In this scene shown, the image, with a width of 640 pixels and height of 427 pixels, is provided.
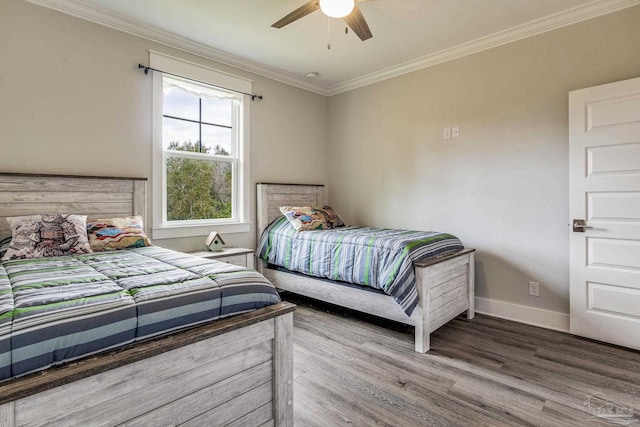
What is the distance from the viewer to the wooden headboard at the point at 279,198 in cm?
388

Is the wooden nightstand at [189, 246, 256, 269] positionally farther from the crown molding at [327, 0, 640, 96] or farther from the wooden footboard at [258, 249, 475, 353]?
the crown molding at [327, 0, 640, 96]

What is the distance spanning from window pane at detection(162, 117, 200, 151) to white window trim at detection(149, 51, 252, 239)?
126 mm

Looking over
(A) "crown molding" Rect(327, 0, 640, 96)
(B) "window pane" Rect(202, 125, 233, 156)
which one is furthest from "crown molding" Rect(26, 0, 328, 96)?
(A) "crown molding" Rect(327, 0, 640, 96)

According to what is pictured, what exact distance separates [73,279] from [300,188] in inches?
119

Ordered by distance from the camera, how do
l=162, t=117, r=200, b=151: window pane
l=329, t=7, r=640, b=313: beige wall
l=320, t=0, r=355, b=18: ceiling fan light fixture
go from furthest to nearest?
1. l=162, t=117, r=200, b=151: window pane
2. l=329, t=7, r=640, b=313: beige wall
3. l=320, t=0, r=355, b=18: ceiling fan light fixture

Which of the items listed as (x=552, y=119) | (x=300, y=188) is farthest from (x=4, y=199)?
(x=552, y=119)

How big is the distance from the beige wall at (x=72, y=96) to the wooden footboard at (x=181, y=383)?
214 cm

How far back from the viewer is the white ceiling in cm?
262

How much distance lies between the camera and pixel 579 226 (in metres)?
2.66

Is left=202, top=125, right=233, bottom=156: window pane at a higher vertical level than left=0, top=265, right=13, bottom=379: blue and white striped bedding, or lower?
higher

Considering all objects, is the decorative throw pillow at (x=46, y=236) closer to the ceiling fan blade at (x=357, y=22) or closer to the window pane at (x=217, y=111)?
the window pane at (x=217, y=111)

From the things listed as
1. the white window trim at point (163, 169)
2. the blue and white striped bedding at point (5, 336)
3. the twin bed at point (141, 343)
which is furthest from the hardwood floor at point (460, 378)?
the white window trim at point (163, 169)

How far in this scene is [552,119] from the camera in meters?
2.89

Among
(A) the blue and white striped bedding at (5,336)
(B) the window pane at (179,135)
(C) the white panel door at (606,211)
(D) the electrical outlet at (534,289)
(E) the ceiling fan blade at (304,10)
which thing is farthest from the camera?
(B) the window pane at (179,135)
